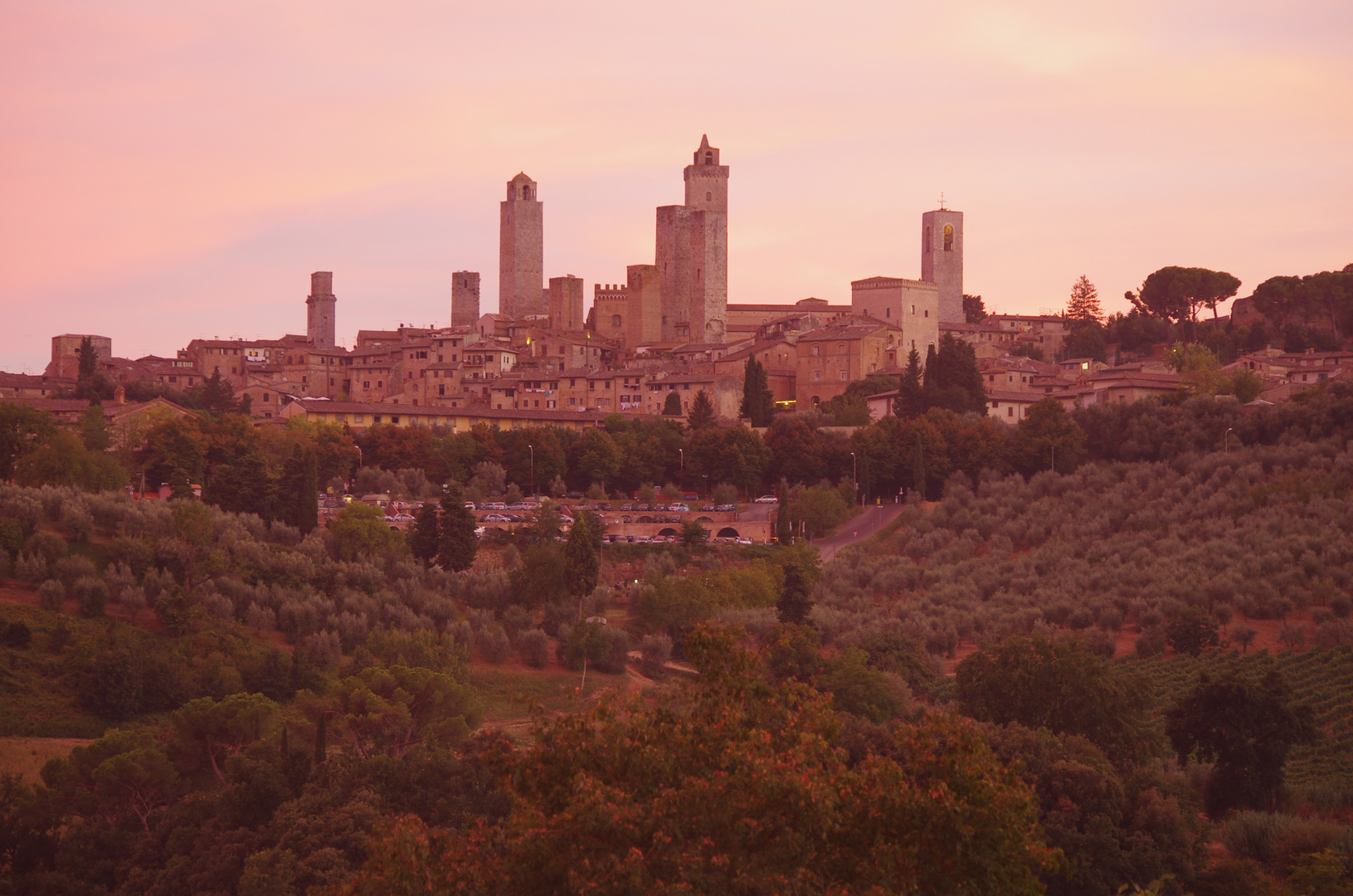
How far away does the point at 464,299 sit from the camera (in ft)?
332

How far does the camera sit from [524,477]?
188ft

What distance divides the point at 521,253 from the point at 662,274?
10448mm

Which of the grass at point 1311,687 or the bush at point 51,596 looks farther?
the bush at point 51,596

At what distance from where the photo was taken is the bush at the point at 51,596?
30188 mm

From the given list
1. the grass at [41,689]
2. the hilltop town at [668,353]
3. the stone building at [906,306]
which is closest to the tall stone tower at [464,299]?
the hilltop town at [668,353]

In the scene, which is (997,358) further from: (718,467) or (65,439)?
(65,439)

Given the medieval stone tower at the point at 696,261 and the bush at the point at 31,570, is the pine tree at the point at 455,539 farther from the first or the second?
the medieval stone tower at the point at 696,261

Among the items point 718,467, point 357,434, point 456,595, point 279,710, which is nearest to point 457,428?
point 357,434

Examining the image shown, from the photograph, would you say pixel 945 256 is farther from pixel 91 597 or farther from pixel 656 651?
pixel 91 597

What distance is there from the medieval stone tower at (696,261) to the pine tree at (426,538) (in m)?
49.6

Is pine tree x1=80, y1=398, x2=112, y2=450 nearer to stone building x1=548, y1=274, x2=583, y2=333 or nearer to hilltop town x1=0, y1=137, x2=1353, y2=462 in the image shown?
hilltop town x1=0, y1=137, x2=1353, y2=462

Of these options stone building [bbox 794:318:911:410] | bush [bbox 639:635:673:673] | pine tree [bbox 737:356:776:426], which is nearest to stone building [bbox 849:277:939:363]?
stone building [bbox 794:318:911:410]

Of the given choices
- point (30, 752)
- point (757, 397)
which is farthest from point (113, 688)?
point (757, 397)

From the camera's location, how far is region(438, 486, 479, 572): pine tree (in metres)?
40.6
